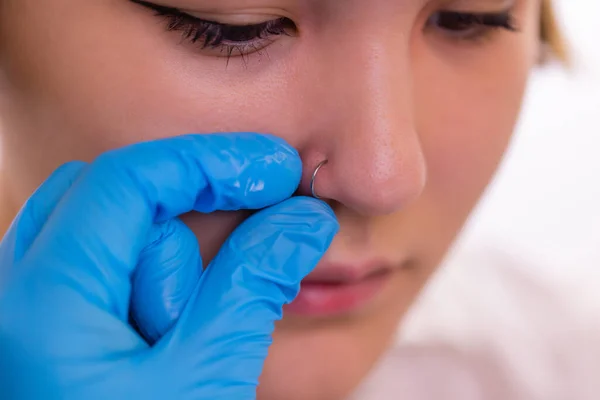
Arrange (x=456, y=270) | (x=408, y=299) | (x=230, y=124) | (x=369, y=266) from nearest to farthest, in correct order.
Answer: (x=230, y=124), (x=369, y=266), (x=408, y=299), (x=456, y=270)

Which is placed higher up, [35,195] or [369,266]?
[35,195]

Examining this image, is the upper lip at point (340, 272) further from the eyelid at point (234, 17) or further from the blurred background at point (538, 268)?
the blurred background at point (538, 268)

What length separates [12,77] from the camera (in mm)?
845

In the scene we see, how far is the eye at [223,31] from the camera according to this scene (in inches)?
29.2

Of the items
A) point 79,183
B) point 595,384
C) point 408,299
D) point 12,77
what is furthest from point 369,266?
point 595,384

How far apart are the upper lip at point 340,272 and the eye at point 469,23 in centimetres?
35

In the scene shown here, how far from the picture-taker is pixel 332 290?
3.01 ft

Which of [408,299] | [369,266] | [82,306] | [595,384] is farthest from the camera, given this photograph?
[595,384]

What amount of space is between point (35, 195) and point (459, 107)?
596 millimetres

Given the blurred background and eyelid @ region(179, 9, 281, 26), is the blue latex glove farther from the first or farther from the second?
the blurred background

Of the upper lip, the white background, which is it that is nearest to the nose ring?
the upper lip

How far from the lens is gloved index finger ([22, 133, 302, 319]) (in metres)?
0.71

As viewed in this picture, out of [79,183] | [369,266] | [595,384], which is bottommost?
[595,384]

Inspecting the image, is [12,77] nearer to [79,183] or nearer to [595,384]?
[79,183]
